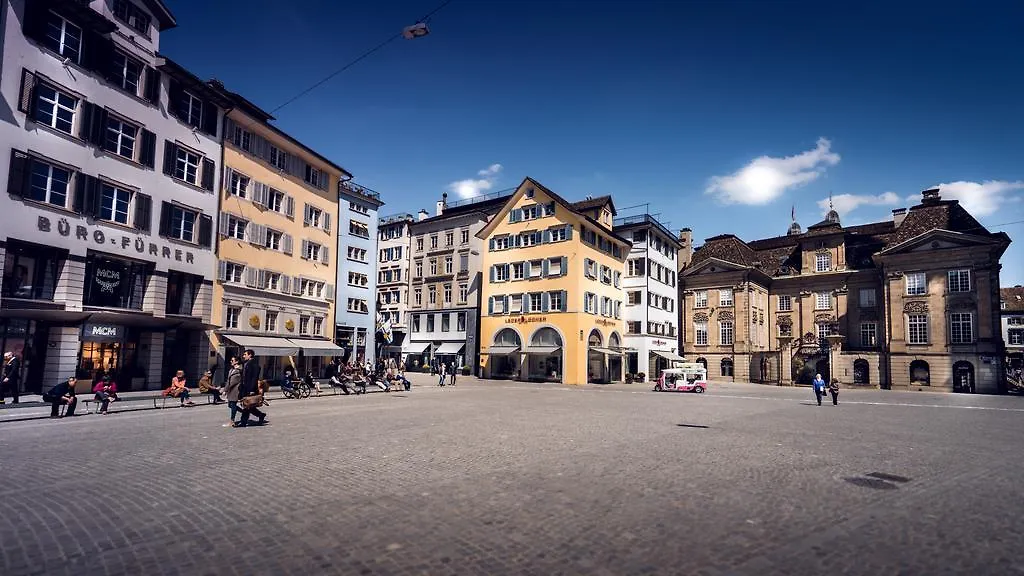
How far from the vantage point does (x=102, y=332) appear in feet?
81.7

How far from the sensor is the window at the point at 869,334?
192ft

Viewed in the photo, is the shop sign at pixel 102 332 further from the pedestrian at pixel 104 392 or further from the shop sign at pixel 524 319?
the shop sign at pixel 524 319

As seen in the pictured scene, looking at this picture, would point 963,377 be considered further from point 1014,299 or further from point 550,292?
point 1014,299

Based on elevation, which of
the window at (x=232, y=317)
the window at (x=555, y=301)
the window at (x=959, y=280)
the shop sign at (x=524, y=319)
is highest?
the window at (x=959, y=280)

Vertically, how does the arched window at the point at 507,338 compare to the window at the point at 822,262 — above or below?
below

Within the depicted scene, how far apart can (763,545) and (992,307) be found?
2319 inches

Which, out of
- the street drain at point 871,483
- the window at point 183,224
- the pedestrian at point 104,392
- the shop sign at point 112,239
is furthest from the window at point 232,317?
the street drain at point 871,483

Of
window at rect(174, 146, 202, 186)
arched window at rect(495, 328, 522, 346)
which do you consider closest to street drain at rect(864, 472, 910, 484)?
window at rect(174, 146, 202, 186)

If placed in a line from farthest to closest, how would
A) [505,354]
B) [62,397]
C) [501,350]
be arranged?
[505,354], [501,350], [62,397]

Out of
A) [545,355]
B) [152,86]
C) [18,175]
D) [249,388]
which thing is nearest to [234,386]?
[249,388]

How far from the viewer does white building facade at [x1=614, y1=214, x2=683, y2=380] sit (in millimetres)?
56656

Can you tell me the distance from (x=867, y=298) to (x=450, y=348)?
44.5 m

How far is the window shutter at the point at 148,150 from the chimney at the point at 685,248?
5531cm

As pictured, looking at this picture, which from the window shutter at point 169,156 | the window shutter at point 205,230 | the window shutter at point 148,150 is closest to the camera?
the window shutter at point 148,150
